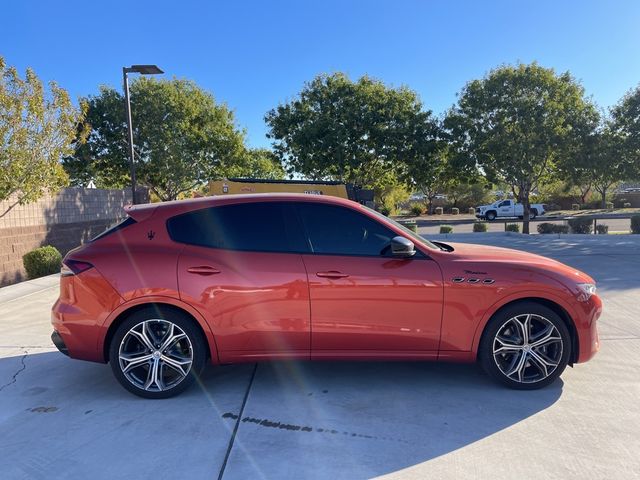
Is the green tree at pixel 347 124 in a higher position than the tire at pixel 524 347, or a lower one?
higher

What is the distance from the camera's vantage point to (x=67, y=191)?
45.8 ft

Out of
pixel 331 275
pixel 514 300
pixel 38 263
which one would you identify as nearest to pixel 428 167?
pixel 38 263

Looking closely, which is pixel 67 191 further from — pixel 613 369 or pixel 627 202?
pixel 627 202

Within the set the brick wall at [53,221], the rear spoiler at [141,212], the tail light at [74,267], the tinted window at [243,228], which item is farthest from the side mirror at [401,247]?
the brick wall at [53,221]

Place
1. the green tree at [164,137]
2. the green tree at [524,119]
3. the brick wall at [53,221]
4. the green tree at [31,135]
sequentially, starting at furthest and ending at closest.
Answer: the green tree at [164,137]
the green tree at [524,119]
the brick wall at [53,221]
the green tree at [31,135]

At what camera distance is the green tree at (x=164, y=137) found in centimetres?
2136

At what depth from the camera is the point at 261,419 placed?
355cm

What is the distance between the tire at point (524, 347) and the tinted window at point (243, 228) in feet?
5.63

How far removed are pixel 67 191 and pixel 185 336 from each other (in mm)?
12060

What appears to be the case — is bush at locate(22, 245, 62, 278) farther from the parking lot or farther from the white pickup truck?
the white pickup truck

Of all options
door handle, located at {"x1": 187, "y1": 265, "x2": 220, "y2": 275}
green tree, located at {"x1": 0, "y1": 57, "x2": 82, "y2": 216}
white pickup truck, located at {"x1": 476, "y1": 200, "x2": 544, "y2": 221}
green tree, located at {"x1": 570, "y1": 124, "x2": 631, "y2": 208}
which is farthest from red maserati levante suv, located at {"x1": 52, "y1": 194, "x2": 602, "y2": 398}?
white pickup truck, located at {"x1": 476, "y1": 200, "x2": 544, "y2": 221}

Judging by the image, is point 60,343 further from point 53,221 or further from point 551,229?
point 551,229

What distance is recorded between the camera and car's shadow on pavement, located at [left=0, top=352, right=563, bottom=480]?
2.99m

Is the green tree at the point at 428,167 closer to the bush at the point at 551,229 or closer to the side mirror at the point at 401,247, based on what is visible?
the bush at the point at 551,229
